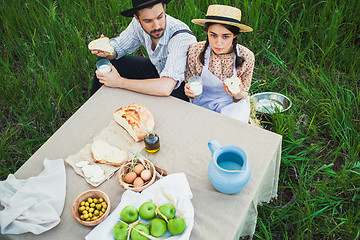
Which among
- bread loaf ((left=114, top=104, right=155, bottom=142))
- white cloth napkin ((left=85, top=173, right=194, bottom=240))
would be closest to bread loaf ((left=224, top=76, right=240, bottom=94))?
bread loaf ((left=114, top=104, right=155, bottom=142))

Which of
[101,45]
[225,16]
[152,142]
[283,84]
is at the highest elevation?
[225,16]

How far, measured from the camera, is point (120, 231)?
1139mm

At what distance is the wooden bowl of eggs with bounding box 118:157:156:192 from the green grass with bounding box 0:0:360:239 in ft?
3.38

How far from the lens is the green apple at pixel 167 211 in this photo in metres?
1.18

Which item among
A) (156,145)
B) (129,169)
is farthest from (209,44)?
(129,169)

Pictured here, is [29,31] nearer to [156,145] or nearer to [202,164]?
[156,145]

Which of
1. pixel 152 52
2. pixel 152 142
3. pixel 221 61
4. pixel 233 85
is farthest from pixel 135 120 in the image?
pixel 152 52

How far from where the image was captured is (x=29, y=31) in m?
3.34

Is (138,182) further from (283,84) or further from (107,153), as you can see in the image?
(283,84)

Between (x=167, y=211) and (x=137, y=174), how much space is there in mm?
304

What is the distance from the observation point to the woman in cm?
186

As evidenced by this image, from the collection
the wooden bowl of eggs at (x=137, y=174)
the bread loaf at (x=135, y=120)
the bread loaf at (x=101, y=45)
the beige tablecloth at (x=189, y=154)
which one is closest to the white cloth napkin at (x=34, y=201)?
the beige tablecloth at (x=189, y=154)

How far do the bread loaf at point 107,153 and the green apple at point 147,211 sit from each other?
362mm

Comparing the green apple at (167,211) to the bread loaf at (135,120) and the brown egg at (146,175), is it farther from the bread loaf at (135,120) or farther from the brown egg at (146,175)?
the bread loaf at (135,120)
